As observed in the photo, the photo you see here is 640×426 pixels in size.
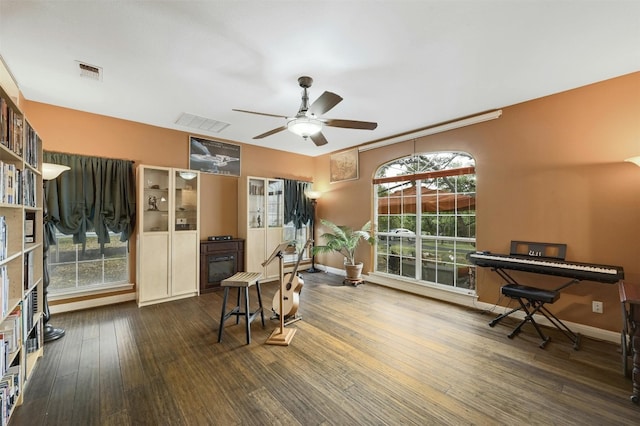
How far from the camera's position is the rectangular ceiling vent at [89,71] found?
97.5 inches

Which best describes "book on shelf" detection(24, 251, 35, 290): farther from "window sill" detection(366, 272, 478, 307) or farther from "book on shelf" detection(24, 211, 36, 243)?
"window sill" detection(366, 272, 478, 307)

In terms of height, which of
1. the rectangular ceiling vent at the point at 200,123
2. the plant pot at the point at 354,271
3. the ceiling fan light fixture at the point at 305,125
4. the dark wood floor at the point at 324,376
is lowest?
the dark wood floor at the point at 324,376

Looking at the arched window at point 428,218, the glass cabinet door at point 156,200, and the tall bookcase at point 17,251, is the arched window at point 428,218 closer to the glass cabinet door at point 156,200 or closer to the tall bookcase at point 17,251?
the glass cabinet door at point 156,200

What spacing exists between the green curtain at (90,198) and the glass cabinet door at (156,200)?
0.21 m

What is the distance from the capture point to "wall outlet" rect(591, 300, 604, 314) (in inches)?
107

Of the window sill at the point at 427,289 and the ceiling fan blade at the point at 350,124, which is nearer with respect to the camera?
the ceiling fan blade at the point at 350,124

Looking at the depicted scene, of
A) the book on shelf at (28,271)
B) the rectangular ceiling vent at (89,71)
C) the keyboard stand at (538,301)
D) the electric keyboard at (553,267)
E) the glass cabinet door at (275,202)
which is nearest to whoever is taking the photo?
the book on shelf at (28,271)

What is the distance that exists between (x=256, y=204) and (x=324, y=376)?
3.54 meters

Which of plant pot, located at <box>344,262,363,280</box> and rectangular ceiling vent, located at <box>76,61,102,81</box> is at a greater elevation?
rectangular ceiling vent, located at <box>76,61,102,81</box>

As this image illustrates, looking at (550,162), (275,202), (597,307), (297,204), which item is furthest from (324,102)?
(597,307)

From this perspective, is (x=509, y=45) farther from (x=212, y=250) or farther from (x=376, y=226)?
(x=212, y=250)

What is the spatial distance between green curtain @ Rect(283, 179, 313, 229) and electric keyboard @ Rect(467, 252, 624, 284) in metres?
3.49

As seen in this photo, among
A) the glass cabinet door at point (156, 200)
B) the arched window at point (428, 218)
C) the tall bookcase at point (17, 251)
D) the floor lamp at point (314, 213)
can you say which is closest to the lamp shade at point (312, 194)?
the floor lamp at point (314, 213)

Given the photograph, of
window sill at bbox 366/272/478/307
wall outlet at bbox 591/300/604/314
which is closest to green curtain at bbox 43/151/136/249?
window sill at bbox 366/272/478/307
